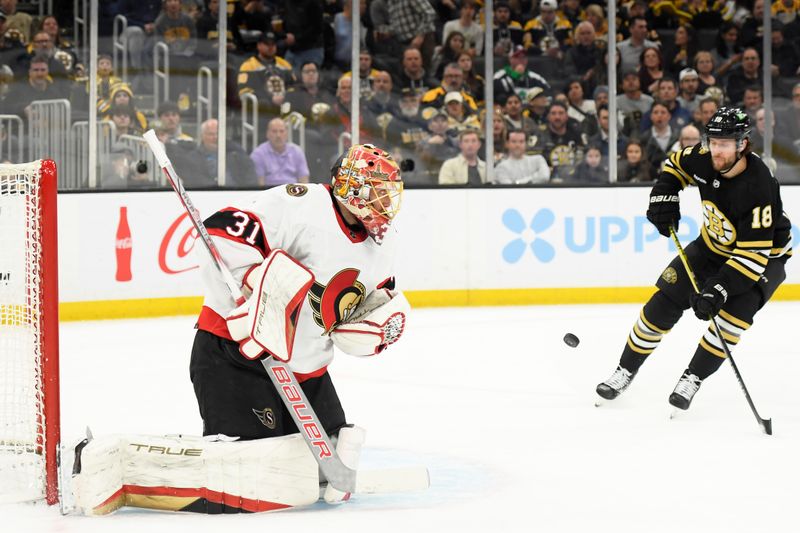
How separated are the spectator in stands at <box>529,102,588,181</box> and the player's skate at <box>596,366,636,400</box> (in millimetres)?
3228

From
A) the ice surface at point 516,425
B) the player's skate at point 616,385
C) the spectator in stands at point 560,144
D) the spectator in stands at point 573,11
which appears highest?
the spectator in stands at point 573,11

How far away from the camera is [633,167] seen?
771 centimetres

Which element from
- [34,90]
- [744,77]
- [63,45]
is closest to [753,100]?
[744,77]

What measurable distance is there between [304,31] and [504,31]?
127 centimetres

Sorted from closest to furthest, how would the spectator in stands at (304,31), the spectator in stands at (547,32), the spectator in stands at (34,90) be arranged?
the spectator in stands at (34,90) → the spectator in stands at (304,31) → the spectator in stands at (547,32)

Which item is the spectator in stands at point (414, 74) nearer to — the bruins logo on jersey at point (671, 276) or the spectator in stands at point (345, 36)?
the spectator in stands at point (345, 36)

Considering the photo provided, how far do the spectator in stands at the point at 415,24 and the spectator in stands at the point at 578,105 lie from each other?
95 cm

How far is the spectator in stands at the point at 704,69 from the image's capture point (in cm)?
809

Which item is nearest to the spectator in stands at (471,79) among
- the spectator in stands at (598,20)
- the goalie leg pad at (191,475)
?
the spectator in stands at (598,20)

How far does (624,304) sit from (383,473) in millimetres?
4706

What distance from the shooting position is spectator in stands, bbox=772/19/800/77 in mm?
7945

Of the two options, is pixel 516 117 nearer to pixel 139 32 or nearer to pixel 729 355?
pixel 139 32

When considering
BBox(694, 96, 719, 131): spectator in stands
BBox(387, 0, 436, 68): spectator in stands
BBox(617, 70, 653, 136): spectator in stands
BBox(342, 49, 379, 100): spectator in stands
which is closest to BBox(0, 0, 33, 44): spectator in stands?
BBox(342, 49, 379, 100): spectator in stands

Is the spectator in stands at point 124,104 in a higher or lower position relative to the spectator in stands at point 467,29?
lower
